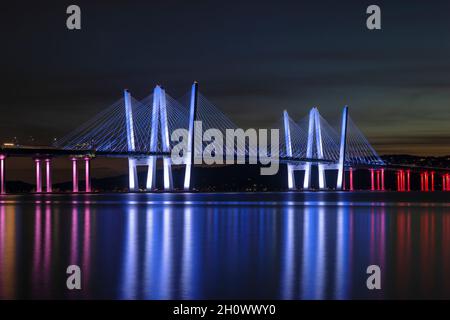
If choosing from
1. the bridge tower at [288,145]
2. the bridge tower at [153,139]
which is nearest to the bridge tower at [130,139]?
the bridge tower at [153,139]

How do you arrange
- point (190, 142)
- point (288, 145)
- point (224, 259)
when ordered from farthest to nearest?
point (288, 145) → point (190, 142) → point (224, 259)

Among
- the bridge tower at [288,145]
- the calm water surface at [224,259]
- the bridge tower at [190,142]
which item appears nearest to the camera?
the calm water surface at [224,259]

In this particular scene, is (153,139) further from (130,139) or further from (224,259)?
(224,259)

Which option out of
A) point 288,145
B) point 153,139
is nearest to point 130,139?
point 153,139

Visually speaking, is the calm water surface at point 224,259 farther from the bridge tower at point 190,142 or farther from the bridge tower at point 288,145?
the bridge tower at point 288,145

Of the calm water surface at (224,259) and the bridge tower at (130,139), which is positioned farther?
the bridge tower at (130,139)

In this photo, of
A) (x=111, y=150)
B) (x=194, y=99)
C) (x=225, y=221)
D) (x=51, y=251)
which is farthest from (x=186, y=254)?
(x=111, y=150)

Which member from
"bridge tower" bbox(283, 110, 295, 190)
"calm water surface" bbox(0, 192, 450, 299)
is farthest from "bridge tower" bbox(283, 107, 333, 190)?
"calm water surface" bbox(0, 192, 450, 299)

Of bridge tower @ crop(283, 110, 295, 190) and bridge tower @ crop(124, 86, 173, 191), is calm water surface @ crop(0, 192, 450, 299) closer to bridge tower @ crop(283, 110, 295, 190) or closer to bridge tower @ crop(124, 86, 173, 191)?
bridge tower @ crop(124, 86, 173, 191)

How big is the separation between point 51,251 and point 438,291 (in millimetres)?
10980

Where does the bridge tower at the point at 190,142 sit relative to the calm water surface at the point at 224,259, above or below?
above

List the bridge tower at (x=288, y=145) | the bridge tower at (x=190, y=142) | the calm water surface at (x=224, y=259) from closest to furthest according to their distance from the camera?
1. the calm water surface at (x=224, y=259)
2. the bridge tower at (x=190, y=142)
3. the bridge tower at (x=288, y=145)

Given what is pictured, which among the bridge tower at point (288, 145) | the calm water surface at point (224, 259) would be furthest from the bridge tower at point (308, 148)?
the calm water surface at point (224, 259)
